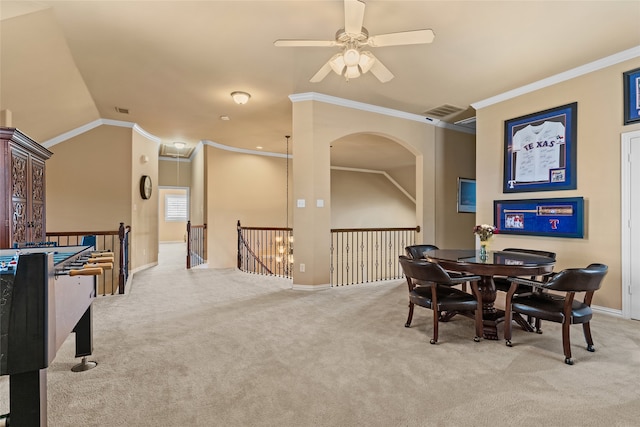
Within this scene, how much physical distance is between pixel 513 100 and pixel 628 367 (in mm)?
3688

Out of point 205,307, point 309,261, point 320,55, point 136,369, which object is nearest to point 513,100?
point 320,55

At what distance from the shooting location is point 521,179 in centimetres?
459

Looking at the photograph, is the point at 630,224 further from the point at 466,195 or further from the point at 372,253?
the point at 372,253

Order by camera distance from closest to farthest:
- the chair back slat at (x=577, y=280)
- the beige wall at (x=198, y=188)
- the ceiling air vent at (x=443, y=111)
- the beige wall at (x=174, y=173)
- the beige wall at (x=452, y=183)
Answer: the chair back slat at (x=577, y=280) → the ceiling air vent at (x=443, y=111) → the beige wall at (x=452, y=183) → the beige wall at (x=198, y=188) → the beige wall at (x=174, y=173)

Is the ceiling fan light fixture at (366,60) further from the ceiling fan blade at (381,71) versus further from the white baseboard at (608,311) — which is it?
the white baseboard at (608,311)

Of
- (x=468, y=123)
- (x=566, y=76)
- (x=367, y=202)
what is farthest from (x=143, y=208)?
(x=566, y=76)

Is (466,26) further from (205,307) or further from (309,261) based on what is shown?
(205,307)

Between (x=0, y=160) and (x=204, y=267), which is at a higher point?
(x=0, y=160)

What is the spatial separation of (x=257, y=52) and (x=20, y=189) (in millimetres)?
2909

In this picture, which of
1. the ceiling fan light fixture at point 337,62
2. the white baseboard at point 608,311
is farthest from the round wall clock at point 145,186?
the white baseboard at point 608,311

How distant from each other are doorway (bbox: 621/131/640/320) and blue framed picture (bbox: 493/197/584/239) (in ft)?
1.35

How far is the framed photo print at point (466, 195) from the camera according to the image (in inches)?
257

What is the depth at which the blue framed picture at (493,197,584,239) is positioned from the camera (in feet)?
13.1

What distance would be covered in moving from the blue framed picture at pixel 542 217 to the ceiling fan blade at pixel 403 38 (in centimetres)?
296
